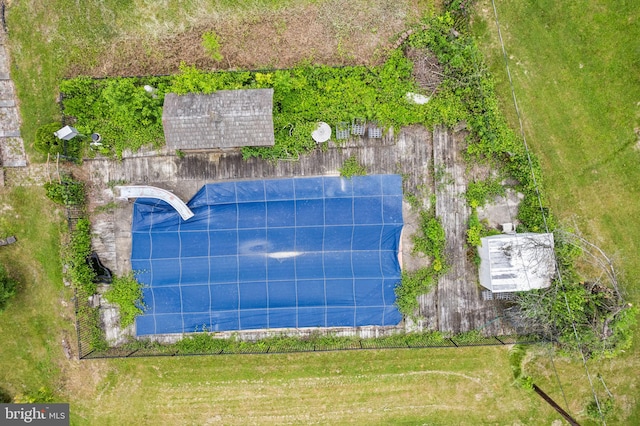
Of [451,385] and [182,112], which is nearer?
[182,112]

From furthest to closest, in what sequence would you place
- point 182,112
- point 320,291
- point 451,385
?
point 451,385 < point 320,291 < point 182,112

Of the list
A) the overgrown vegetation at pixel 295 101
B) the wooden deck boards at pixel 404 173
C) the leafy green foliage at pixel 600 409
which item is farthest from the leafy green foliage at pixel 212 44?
the leafy green foliage at pixel 600 409

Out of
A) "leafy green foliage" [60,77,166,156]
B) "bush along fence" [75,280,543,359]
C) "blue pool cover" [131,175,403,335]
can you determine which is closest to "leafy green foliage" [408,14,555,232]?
"blue pool cover" [131,175,403,335]

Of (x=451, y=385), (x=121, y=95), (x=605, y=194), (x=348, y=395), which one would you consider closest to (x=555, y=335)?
(x=451, y=385)

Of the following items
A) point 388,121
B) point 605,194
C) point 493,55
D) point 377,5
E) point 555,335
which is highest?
point 377,5

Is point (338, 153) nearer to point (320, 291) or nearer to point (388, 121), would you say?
point (388, 121)

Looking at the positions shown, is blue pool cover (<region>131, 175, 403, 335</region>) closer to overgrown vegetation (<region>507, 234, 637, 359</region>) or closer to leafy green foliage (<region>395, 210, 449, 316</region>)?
leafy green foliage (<region>395, 210, 449, 316</region>)
